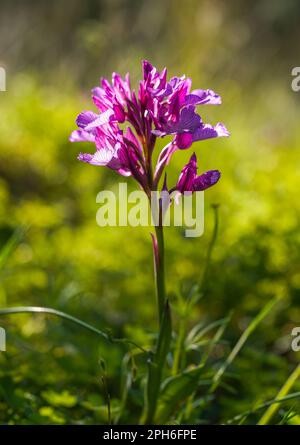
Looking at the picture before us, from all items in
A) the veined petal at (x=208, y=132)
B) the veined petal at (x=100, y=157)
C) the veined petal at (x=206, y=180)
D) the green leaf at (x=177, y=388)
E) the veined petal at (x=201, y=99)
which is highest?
the veined petal at (x=201, y=99)

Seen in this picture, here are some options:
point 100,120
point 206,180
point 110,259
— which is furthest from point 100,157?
point 110,259

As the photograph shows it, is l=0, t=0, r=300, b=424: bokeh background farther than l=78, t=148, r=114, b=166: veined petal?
Yes

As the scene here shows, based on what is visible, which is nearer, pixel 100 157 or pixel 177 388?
pixel 100 157

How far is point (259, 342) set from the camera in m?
1.94

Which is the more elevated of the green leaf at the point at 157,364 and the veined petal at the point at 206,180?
the veined petal at the point at 206,180

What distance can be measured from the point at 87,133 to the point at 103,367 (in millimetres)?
422

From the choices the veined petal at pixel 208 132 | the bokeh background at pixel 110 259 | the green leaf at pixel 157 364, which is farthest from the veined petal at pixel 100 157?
the bokeh background at pixel 110 259

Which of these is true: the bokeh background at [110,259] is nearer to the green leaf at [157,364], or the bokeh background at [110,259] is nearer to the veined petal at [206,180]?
the green leaf at [157,364]

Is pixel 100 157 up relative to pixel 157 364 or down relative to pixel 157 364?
up

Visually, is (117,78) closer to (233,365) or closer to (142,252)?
(233,365)

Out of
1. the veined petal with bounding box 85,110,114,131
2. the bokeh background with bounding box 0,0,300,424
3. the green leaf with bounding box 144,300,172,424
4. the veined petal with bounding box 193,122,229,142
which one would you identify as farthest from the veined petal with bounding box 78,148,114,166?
the bokeh background with bounding box 0,0,300,424

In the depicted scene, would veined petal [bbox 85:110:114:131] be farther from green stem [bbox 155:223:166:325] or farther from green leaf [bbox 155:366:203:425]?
green leaf [bbox 155:366:203:425]

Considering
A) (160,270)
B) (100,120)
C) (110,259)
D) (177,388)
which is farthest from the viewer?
(110,259)

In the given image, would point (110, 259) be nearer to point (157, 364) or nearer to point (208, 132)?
point (157, 364)
